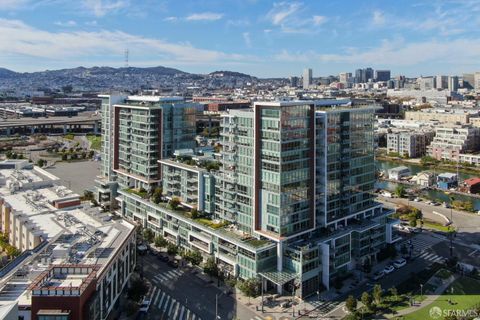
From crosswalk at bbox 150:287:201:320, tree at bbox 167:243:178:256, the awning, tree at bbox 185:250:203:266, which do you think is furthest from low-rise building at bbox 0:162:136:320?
the awning

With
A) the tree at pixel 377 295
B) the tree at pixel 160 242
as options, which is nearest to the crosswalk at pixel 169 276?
the tree at pixel 160 242

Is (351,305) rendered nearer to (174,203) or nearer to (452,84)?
(174,203)

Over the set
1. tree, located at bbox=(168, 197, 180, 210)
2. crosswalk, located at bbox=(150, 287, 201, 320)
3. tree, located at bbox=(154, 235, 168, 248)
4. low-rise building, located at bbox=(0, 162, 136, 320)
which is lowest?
crosswalk, located at bbox=(150, 287, 201, 320)

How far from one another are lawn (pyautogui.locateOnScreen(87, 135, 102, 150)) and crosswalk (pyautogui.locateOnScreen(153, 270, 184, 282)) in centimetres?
4060

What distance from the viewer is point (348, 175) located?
21.0 meters

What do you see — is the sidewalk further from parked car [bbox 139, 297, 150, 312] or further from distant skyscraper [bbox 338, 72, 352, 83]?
distant skyscraper [bbox 338, 72, 352, 83]

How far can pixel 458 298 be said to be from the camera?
707 inches

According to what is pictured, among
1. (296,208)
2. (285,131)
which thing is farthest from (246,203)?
(285,131)

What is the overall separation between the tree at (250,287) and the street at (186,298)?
0.52m

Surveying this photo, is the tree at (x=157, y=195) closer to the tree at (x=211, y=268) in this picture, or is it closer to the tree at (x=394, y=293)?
the tree at (x=211, y=268)

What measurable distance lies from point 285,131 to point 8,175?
1931cm

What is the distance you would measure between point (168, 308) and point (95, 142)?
49581 mm

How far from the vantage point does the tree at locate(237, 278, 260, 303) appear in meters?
17.7

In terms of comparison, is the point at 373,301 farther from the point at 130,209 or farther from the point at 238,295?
the point at 130,209
